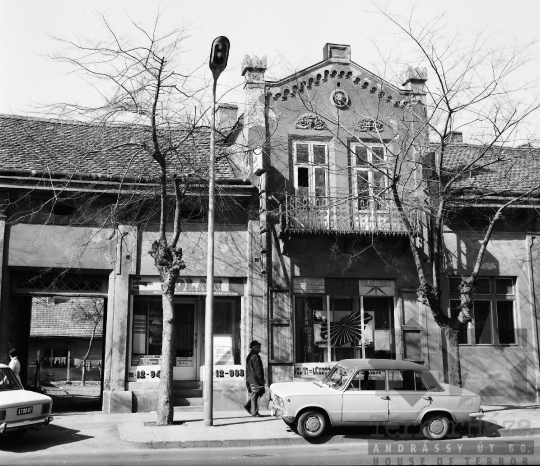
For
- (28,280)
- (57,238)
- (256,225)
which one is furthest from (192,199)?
(28,280)

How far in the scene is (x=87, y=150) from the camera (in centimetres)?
1609

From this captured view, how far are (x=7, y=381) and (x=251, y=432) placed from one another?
493 cm

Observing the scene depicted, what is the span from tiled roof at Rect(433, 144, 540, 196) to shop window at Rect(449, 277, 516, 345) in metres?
2.73

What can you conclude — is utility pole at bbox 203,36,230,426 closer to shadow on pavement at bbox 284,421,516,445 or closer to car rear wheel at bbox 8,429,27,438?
shadow on pavement at bbox 284,421,516,445

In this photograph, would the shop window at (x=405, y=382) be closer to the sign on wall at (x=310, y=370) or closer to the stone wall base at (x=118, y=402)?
the sign on wall at (x=310, y=370)

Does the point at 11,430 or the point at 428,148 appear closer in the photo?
the point at 11,430

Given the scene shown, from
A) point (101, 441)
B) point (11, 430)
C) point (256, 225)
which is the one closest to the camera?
point (11, 430)

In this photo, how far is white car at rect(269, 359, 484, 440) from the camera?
12.2 meters

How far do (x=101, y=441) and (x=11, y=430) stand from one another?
183 cm

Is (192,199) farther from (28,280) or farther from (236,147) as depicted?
(28,280)

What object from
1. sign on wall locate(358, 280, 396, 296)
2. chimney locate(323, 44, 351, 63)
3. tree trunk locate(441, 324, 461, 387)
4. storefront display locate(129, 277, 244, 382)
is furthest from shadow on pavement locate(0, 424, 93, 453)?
chimney locate(323, 44, 351, 63)

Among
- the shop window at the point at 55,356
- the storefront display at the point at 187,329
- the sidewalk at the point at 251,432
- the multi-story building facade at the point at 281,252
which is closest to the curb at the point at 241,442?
the sidewalk at the point at 251,432

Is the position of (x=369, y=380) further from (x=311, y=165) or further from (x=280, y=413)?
(x=311, y=165)

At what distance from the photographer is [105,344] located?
16.5 meters
